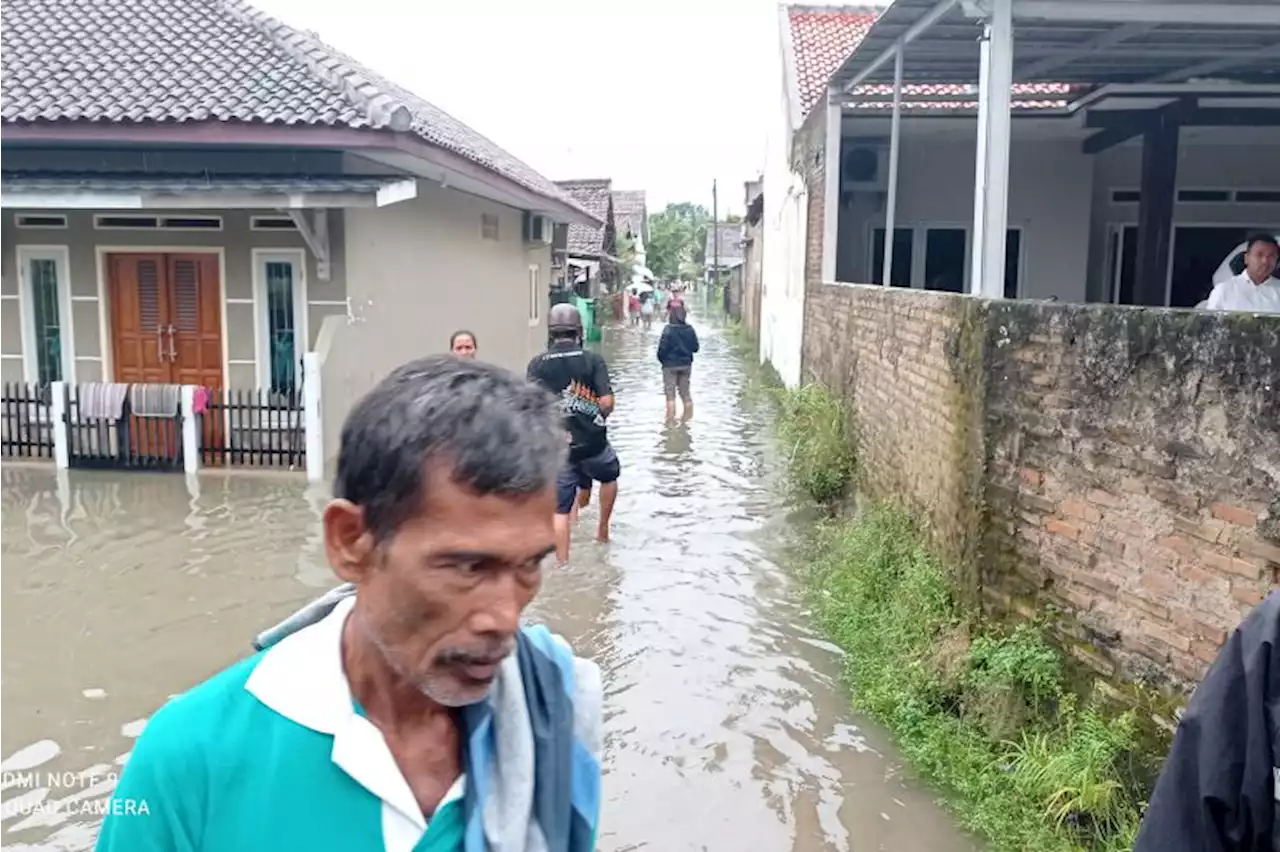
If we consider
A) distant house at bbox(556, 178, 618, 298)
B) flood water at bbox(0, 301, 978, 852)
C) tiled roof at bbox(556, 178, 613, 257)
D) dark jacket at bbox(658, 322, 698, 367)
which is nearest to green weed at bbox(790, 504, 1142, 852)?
flood water at bbox(0, 301, 978, 852)

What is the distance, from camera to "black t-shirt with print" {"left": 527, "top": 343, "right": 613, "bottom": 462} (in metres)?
7.20

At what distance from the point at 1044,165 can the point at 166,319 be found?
10663 mm

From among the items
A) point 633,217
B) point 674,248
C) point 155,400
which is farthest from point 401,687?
point 674,248

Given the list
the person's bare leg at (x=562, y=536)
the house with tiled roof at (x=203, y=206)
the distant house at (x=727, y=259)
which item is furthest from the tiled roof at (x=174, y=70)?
the distant house at (x=727, y=259)

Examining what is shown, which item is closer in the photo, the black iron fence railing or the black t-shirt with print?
the black t-shirt with print

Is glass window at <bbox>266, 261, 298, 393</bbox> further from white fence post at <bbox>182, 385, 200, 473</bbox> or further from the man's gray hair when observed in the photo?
the man's gray hair

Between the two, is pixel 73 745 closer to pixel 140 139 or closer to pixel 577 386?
pixel 577 386

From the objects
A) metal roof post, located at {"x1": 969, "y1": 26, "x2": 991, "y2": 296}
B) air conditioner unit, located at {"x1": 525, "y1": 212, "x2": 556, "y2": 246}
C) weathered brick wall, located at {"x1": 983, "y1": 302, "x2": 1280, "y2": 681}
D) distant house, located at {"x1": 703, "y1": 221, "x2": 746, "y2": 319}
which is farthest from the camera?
distant house, located at {"x1": 703, "y1": 221, "x2": 746, "y2": 319}

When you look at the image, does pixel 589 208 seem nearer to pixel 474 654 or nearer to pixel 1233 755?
pixel 1233 755

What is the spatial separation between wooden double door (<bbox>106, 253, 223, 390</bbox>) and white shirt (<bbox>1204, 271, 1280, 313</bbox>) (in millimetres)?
8578

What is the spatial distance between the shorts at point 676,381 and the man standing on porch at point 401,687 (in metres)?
12.8

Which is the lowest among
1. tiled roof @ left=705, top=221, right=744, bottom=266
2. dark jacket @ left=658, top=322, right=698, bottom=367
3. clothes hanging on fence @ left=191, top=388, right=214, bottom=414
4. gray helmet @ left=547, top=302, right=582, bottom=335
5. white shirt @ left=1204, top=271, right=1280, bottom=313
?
clothes hanging on fence @ left=191, top=388, right=214, bottom=414

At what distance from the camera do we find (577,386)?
284 inches

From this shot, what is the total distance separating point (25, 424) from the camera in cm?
1047
